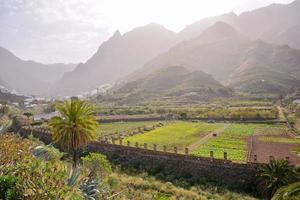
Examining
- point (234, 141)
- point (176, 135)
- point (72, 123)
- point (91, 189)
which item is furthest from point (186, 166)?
point (176, 135)

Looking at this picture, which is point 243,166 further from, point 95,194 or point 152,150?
point 95,194

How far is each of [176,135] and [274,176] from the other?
2795 cm

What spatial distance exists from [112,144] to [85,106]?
15.3m

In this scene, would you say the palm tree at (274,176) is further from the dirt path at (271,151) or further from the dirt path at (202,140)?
the dirt path at (202,140)

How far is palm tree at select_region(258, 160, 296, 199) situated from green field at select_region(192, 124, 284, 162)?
254 inches

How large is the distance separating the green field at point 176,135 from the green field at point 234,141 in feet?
8.67

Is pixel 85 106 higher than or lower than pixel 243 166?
higher

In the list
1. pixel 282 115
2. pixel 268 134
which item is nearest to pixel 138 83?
pixel 282 115

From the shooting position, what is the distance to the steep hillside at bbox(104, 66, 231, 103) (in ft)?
484

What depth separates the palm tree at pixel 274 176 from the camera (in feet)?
96.4

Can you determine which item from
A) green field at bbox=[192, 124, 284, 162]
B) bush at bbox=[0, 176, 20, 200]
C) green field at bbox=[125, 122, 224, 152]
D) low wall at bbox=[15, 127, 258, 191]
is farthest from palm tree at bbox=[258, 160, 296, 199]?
bush at bbox=[0, 176, 20, 200]

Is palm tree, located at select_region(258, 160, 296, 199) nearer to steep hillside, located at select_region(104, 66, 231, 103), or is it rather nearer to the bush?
the bush

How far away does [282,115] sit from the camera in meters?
79.1

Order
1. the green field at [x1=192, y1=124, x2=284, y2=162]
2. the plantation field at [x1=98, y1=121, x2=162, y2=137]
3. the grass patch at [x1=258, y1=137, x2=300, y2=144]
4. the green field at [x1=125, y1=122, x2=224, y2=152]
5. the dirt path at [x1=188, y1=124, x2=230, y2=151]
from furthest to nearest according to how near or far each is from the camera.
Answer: the plantation field at [x1=98, y1=121, x2=162, y2=137] → the green field at [x1=125, y1=122, x2=224, y2=152] → the grass patch at [x1=258, y1=137, x2=300, y2=144] → the dirt path at [x1=188, y1=124, x2=230, y2=151] → the green field at [x1=192, y1=124, x2=284, y2=162]
